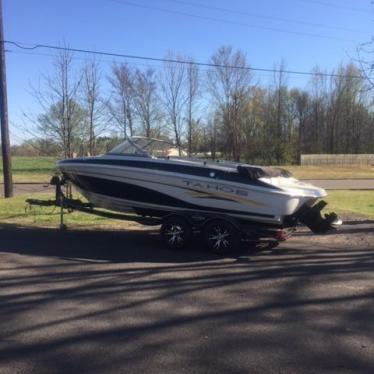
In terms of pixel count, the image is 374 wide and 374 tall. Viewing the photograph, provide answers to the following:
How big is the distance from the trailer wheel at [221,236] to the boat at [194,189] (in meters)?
0.12

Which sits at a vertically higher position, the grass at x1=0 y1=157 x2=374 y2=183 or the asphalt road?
the asphalt road

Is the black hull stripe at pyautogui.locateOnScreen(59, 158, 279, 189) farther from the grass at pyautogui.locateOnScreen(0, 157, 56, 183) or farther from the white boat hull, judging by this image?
the grass at pyautogui.locateOnScreen(0, 157, 56, 183)

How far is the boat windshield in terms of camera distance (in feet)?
34.4

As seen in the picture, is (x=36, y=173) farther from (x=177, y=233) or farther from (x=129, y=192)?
(x=177, y=233)

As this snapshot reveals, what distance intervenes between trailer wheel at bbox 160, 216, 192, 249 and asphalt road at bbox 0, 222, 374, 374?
21cm

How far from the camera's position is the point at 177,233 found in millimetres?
9445

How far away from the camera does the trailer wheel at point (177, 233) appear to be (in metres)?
9.41

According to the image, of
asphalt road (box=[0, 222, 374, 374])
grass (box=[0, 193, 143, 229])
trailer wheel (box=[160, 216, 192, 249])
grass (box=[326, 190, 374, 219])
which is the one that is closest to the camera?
asphalt road (box=[0, 222, 374, 374])

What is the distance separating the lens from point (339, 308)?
596 cm

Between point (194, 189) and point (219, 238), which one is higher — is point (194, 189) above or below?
above

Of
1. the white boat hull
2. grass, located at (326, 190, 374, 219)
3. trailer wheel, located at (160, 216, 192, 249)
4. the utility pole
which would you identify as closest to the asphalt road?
trailer wheel, located at (160, 216, 192, 249)

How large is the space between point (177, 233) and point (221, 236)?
2.65 ft

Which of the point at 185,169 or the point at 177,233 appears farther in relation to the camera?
the point at 185,169

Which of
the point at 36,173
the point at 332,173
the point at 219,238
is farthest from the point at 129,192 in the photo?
the point at 332,173
